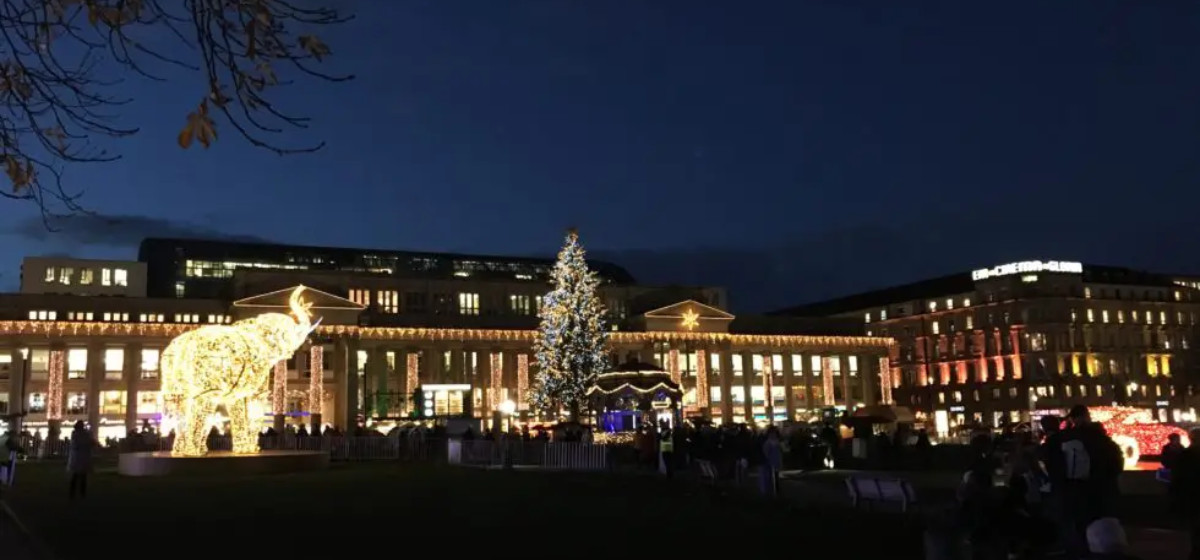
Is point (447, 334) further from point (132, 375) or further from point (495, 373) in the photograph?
point (132, 375)

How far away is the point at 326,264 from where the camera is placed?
3989 inches

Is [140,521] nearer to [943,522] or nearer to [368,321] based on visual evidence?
[943,522]

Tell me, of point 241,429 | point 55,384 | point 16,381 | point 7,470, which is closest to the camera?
point 7,470

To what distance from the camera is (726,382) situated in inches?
3819

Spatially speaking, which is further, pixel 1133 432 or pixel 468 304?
pixel 468 304

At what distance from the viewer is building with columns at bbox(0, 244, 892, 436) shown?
7694cm

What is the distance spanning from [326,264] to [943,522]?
9905 centimetres

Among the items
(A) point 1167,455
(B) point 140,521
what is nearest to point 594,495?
(B) point 140,521

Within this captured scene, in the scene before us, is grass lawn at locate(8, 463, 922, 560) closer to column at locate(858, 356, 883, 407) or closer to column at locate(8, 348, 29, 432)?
column at locate(8, 348, 29, 432)

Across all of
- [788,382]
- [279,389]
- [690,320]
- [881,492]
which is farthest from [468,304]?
[881,492]

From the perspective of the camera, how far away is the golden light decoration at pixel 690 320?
94.1m

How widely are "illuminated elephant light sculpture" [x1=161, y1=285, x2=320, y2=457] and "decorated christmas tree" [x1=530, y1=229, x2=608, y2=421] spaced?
85.2ft

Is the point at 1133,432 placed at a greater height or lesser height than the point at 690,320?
lesser

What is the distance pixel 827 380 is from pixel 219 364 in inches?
3181
